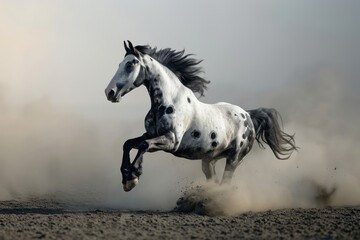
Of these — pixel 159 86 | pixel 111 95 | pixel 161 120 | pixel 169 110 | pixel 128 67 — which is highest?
pixel 128 67

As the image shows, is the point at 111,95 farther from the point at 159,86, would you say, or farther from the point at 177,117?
the point at 177,117

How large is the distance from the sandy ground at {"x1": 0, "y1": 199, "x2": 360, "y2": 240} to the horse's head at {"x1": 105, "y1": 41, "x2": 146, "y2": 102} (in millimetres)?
1803

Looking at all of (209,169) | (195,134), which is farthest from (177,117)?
(209,169)

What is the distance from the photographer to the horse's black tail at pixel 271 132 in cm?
976

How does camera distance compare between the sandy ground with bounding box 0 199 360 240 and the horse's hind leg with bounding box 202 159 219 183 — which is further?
the horse's hind leg with bounding box 202 159 219 183

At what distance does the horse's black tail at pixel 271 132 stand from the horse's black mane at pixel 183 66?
158 cm

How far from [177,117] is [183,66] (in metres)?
1.15

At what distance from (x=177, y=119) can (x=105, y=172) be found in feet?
16.7

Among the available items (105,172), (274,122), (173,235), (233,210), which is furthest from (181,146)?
(105,172)

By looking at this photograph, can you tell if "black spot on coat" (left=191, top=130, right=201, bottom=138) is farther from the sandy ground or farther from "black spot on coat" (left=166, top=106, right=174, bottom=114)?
the sandy ground

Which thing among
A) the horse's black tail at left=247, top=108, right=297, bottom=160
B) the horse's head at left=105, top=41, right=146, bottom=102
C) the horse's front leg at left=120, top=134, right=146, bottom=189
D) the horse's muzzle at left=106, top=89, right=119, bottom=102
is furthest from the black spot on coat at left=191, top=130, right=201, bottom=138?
the horse's black tail at left=247, top=108, right=297, bottom=160

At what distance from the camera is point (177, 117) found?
7.71 metres

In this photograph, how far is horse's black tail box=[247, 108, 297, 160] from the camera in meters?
9.76

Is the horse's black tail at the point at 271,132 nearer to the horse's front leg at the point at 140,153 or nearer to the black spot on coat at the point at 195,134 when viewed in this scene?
the black spot on coat at the point at 195,134
